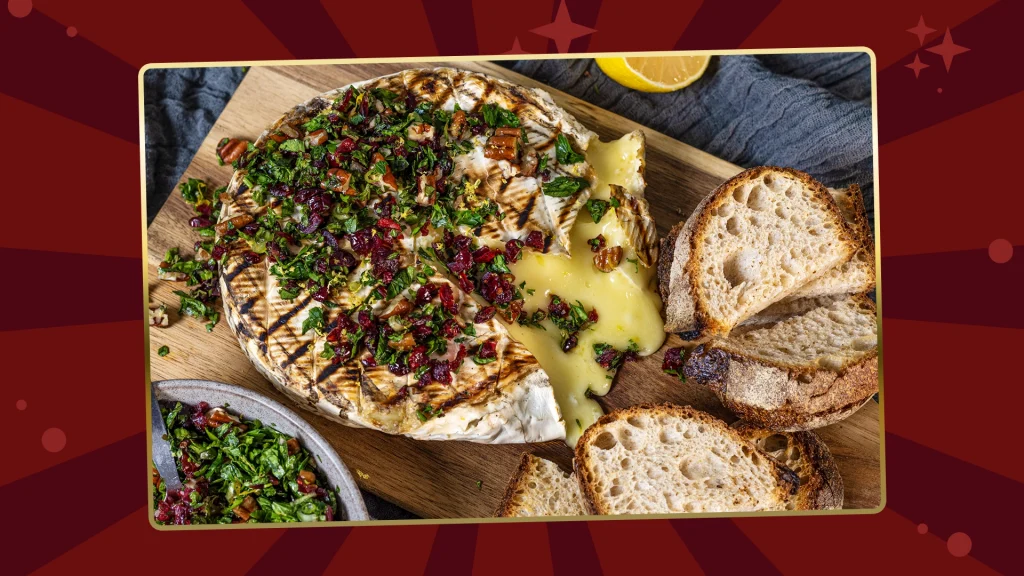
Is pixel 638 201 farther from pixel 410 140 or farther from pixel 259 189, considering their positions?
pixel 259 189

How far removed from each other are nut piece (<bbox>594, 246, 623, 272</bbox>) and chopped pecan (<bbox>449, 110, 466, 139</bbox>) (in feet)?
2.90

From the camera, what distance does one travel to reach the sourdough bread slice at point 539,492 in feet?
11.3

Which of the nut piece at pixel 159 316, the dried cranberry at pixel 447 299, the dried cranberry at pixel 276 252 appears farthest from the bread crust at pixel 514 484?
the nut piece at pixel 159 316

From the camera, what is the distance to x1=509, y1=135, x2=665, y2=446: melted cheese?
11.6 ft

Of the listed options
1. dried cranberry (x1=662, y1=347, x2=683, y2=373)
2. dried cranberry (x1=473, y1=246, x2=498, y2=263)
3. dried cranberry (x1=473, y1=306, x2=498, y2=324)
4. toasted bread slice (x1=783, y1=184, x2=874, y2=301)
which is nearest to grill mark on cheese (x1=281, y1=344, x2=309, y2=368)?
dried cranberry (x1=473, y1=306, x2=498, y2=324)

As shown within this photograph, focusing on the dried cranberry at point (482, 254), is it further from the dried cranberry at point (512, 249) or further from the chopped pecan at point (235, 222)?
the chopped pecan at point (235, 222)

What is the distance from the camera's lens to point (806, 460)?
3.51 metres

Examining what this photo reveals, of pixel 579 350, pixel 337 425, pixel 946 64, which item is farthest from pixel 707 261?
pixel 337 425

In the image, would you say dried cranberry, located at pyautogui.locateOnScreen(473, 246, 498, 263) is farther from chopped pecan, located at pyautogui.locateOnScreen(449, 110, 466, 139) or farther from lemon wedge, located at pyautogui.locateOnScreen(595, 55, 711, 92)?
lemon wedge, located at pyautogui.locateOnScreen(595, 55, 711, 92)

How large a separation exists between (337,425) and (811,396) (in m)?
2.26

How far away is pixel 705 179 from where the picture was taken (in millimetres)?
3969

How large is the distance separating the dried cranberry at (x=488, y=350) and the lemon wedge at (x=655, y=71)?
1.67 metres

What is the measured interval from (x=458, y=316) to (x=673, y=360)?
1.11 meters

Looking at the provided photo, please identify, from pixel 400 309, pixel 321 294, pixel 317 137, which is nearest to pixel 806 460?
pixel 400 309
